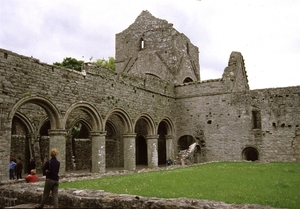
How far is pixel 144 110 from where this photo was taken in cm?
2116

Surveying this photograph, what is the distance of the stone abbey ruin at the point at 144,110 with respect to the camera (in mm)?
14312

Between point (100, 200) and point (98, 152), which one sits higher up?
point (98, 152)

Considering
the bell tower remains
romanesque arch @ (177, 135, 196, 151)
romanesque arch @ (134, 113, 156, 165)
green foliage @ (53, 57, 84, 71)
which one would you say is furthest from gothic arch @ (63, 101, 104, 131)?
green foliage @ (53, 57, 84, 71)

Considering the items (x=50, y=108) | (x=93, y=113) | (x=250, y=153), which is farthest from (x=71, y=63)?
(x=50, y=108)

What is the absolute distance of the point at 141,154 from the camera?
90.3 ft

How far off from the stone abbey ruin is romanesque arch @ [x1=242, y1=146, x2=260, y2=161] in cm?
11

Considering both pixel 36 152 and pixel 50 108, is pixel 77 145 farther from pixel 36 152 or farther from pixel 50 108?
pixel 50 108

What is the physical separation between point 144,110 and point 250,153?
985cm

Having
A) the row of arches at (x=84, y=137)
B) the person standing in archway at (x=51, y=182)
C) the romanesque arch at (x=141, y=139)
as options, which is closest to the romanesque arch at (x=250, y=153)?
the row of arches at (x=84, y=137)

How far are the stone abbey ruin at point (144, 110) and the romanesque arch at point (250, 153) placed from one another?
0.37 ft

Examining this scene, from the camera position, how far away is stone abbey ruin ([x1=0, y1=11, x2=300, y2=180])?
1431cm

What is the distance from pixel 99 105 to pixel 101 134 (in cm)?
165

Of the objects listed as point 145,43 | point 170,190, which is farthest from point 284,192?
point 145,43

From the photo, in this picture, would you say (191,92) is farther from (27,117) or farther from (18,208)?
(18,208)
